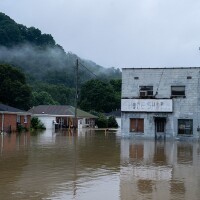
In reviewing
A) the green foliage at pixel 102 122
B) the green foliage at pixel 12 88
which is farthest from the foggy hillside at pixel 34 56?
the green foliage at pixel 12 88

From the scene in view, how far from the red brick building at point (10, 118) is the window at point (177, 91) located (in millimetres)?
16859

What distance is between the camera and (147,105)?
116 feet

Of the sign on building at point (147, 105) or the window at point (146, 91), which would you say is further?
the window at point (146, 91)

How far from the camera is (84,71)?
118 metres

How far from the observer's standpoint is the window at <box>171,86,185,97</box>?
35.2 m

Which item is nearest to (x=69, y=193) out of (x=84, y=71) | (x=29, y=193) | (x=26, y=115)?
(x=29, y=193)

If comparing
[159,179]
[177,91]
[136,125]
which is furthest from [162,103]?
[159,179]

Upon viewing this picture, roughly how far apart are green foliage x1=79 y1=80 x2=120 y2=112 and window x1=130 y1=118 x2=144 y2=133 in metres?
49.1

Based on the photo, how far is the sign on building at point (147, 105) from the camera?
115 feet

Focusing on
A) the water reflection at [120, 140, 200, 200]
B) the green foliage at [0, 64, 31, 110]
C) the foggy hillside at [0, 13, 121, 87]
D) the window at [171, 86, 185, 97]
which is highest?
the foggy hillside at [0, 13, 121, 87]

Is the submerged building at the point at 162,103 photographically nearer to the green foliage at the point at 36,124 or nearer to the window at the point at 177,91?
the window at the point at 177,91

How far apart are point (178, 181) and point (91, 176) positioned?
263 cm

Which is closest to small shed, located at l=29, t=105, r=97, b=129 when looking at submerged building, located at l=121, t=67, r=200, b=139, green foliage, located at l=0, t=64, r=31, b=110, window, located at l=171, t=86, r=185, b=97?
green foliage, located at l=0, t=64, r=31, b=110

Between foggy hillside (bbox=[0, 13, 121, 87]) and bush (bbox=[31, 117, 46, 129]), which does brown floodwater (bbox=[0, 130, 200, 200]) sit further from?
foggy hillside (bbox=[0, 13, 121, 87])
